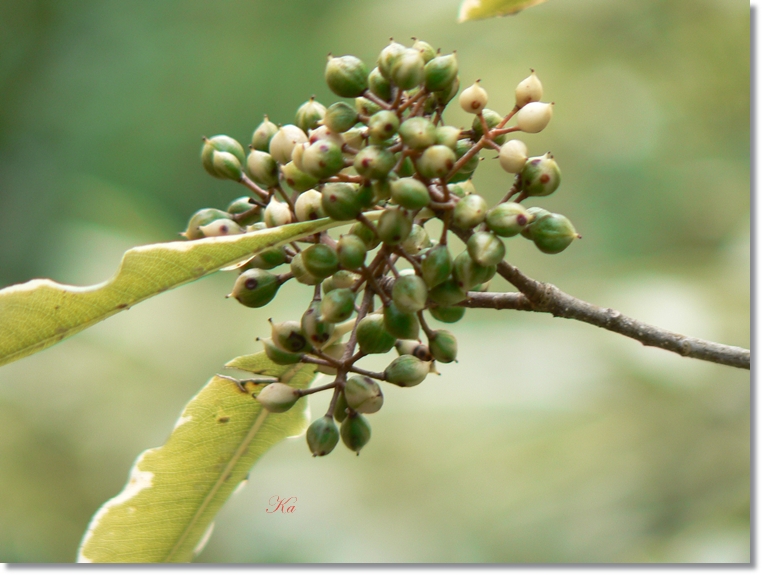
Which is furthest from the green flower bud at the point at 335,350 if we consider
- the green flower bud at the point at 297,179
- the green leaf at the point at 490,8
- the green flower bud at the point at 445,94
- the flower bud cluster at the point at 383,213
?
the green leaf at the point at 490,8

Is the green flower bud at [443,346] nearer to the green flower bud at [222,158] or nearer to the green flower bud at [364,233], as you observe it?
the green flower bud at [364,233]

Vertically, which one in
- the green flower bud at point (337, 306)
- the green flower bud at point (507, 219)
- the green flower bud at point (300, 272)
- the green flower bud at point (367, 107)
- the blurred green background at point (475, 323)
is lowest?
the blurred green background at point (475, 323)

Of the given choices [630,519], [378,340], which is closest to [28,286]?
[378,340]

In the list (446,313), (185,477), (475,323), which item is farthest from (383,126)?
(475,323)

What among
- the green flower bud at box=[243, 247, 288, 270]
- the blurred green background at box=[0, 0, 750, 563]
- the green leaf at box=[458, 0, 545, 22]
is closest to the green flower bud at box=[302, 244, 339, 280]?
the green flower bud at box=[243, 247, 288, 270]

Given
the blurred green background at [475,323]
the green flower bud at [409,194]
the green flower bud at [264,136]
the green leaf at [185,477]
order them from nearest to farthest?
the green flower bud at [409,194], the green flower bud at [264,136], the green leaf at [185,477], the blurred green background at [475,323]

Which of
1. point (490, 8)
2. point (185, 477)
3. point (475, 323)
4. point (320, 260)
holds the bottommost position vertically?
point (475, 323)

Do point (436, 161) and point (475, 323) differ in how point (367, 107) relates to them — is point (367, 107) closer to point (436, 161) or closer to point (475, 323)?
point (436, 161)

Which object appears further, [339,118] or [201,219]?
[201,219]
